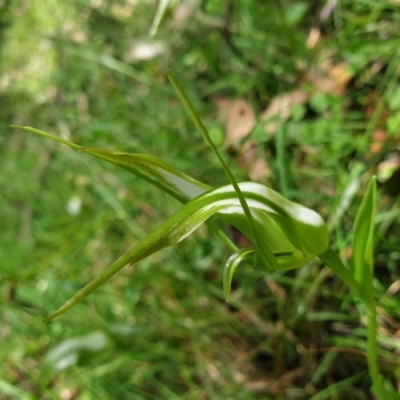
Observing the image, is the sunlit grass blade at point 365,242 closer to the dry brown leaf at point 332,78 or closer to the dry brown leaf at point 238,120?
the dry brown leaf at point 332,78

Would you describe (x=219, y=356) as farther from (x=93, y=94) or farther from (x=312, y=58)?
(x=93, y=94)

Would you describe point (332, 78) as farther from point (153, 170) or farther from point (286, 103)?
point (153, 170)

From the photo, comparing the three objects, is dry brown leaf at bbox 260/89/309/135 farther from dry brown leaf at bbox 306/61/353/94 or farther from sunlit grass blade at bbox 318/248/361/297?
sunlit grass blade at bbox 318/248/361/297

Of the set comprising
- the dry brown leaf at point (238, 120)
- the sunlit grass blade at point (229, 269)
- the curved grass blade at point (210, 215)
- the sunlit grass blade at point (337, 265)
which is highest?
the dry brown leaf at point (238, 120)

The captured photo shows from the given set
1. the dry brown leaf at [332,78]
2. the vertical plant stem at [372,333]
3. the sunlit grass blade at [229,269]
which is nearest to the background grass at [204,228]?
the dry brown leaf at [332,78]

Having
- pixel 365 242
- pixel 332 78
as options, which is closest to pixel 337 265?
pixel 365 242

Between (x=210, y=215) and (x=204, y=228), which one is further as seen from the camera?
(x=204, y=228)
